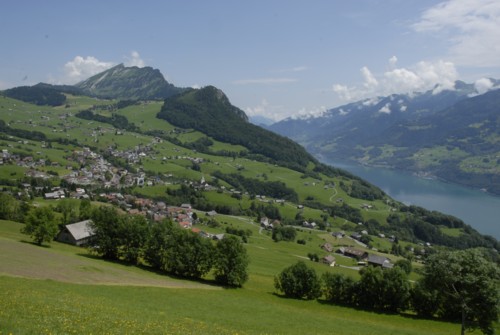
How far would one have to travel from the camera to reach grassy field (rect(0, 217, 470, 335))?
20188 mm

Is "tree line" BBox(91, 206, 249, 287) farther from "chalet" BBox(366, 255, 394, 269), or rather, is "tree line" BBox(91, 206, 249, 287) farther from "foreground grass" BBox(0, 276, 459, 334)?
"chalet" BBox(366, 255, 394, 269)

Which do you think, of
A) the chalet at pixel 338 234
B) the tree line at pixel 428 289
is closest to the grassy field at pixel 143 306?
the tree line at pixel 428 289

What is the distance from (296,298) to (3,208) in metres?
69.0

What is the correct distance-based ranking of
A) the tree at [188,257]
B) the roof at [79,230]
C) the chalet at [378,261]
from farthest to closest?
the chalet at [378,261] < the roof at [79,230] < the tree at [188,257]

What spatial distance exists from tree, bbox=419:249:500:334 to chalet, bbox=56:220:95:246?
59.5m

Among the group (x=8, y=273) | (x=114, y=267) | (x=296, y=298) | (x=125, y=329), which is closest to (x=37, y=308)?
(x=125, y=329)

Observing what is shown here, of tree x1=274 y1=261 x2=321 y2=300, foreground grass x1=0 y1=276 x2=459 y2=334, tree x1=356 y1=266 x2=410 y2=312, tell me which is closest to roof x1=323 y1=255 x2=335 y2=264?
tree x1=274 y1=261 x2=321 y2=300

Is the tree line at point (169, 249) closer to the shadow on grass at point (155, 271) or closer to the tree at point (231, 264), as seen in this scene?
the tree at point (231, 264)

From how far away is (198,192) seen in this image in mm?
189500

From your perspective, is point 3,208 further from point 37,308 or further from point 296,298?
point 37,308

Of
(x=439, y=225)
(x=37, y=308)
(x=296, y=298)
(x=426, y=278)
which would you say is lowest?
(x=296, y=298)

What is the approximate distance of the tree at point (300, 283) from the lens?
186 feet

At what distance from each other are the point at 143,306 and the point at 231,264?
25.6m

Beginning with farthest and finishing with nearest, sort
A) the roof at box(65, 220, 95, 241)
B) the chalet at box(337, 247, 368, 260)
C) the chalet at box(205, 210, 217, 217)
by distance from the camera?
the chalet at box(205, 210, 217, 217)
the chalet at box(337, 247, 368, 260)
the roof at box(65, 220, 95, 241)
